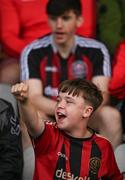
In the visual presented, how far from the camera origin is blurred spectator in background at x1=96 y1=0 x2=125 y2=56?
12.2ft

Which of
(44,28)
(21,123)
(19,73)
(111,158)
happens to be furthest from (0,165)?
(44,28)

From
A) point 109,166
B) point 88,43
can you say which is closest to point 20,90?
point 109,166

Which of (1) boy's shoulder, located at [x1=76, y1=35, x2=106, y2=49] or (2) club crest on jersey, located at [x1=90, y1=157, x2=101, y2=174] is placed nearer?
(2) club crest on jersey, located at [x1=90, y1=157, x2=101, y2=174]

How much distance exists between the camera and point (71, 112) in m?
2.56

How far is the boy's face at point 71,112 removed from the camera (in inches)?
99.7

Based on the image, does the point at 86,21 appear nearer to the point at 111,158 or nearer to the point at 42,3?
the point at 42,3

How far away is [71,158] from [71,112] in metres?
0.20

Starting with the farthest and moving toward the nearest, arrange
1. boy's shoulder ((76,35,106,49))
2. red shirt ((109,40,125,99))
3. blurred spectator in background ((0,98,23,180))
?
boy's shoulder ((76,35,106,49))
red shirt ((109,40,125,99))
blurred spectator in background ((0,98,23,180))

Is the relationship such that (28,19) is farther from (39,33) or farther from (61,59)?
(61,59)

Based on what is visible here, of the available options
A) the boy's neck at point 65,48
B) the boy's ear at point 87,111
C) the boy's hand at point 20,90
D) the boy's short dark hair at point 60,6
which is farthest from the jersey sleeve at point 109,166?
the boy's short dark hair at point 60,6

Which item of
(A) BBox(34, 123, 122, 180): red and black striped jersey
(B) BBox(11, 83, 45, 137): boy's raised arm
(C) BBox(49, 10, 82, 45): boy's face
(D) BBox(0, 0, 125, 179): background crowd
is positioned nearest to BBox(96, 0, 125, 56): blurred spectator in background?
(D) BBox(0, 0, 125, 179): background crowd

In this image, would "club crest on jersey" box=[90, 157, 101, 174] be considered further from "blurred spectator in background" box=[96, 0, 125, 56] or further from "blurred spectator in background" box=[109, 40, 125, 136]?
"blurred spectator in background" box=[96, 0, 125, 56]

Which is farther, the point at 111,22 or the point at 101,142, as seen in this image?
the point at 111,22

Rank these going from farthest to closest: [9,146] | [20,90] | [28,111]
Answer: [9,146]
[28,111]
[20,90]
